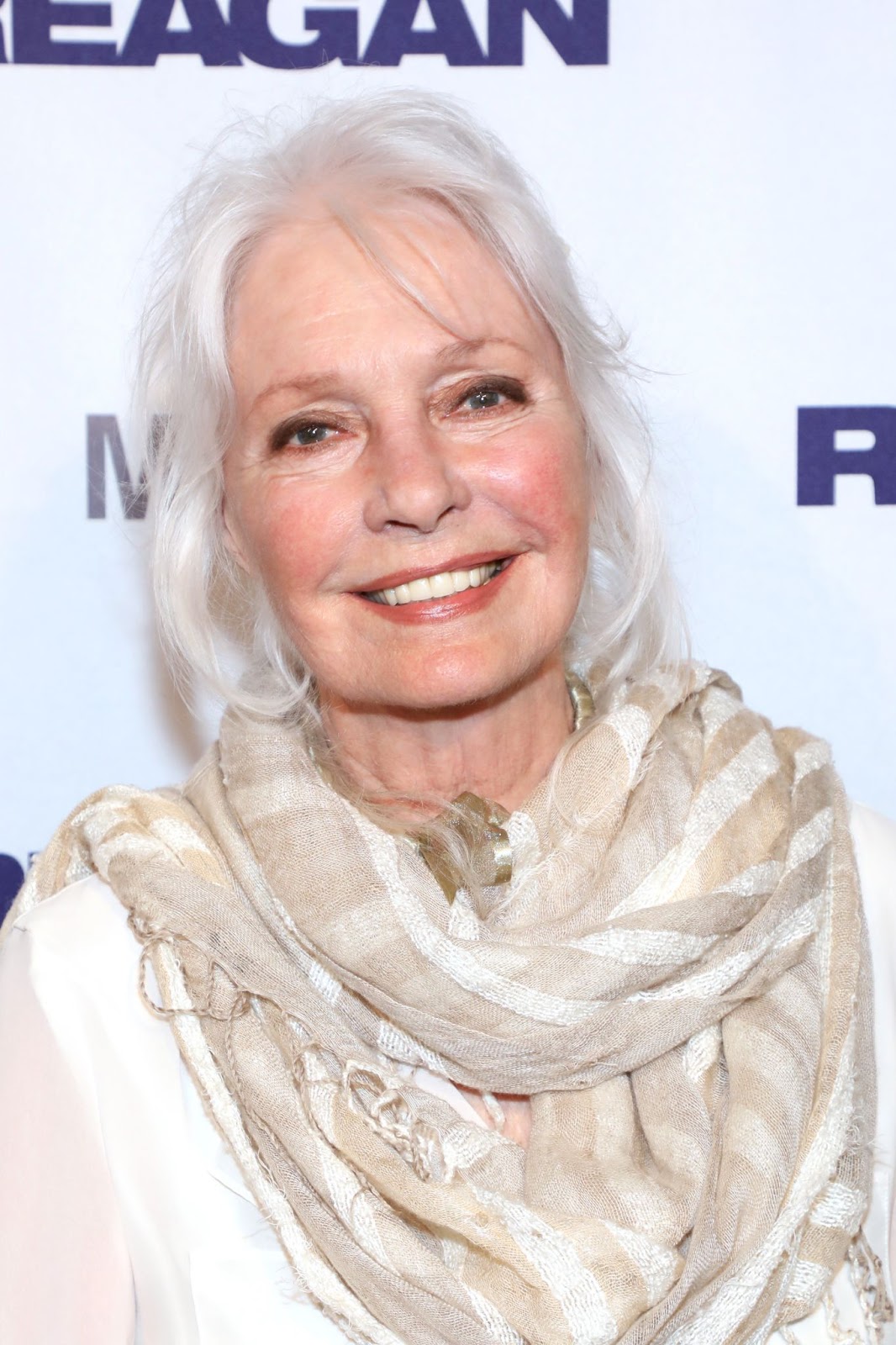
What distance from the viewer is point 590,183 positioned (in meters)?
1.88

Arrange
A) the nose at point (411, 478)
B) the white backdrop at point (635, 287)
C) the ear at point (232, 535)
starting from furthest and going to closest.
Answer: the white backdrop at point (635, 287) → the ear at point (232, 535) → the nose at point (411, 478)

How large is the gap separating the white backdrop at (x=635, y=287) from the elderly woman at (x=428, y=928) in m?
0.36

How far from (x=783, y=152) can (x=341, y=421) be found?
80 cm

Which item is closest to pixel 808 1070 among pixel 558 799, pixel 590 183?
pixel 558 799

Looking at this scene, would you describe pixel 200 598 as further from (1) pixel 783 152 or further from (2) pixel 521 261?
(1) pixel 783 152

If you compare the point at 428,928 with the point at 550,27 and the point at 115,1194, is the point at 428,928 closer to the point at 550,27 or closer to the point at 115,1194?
the point at 115,1194

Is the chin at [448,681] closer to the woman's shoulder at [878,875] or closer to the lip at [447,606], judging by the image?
the lip at [447,606]

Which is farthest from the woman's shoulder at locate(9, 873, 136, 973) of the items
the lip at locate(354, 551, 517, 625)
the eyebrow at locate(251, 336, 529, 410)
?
the eyebrow at locate(251, 336, 529, 410)

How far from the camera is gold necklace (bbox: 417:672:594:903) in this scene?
1448 mm

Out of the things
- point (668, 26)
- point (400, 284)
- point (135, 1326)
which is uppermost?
point (668, 26)

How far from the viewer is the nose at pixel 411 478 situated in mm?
1354

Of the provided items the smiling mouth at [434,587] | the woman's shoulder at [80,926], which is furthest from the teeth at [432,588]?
the woman's shoulder at [80,926]

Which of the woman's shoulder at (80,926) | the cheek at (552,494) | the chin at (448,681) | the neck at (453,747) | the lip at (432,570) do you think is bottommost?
the woman's shoulder at (80,926)

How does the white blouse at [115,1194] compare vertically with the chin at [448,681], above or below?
below
